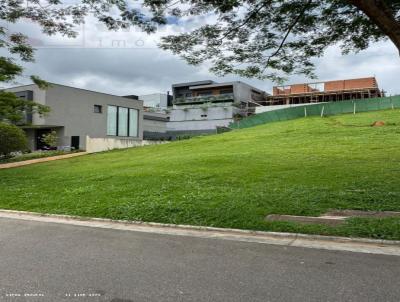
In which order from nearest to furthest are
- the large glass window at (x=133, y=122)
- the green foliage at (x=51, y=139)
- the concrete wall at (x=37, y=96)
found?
the green foliage at (x=51, y=139) → the concrete wall at (x=37, y=96) → the large glass window at (x=133, y=122)

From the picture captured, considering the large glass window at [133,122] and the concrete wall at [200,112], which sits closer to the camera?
the large glass window at [133,122]

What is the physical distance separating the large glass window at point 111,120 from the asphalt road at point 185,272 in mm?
38349

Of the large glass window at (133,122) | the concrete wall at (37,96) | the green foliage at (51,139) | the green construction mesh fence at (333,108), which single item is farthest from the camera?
the large glass window at (133,122)

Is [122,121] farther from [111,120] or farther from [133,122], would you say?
[111,120]

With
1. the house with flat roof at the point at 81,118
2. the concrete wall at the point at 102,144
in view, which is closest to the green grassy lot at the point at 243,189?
the concrete wall at the point at 102,144

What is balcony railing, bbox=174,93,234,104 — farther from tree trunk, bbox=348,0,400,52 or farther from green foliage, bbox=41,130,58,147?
tree trunk, bbox=348,0,400,52

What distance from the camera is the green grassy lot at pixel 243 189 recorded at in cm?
836

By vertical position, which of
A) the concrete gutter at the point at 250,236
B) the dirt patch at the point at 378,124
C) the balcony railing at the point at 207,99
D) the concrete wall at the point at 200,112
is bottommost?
the concrete gutter at the point at 250,236

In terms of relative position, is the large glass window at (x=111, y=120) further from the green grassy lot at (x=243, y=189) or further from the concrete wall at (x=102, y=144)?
the green grassy lot at (x=243, y=189)

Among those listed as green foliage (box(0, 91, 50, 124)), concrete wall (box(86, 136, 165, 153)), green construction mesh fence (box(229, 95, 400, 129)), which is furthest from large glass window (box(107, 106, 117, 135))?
green foliage (box(0, 91, 50, 124))

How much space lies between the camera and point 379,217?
762cm

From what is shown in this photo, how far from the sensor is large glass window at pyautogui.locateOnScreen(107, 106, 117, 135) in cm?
4459

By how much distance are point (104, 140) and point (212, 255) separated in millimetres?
29879

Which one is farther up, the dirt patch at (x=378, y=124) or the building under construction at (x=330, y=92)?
the building under construction at (x=330, y=92)
